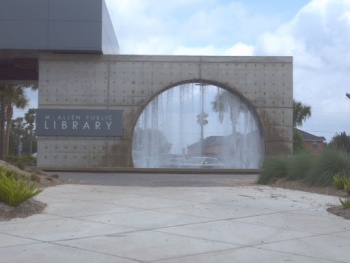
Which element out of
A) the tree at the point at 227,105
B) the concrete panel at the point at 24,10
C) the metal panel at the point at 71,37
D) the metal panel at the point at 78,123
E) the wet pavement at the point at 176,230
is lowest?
the wet pavement at the point at 176,230

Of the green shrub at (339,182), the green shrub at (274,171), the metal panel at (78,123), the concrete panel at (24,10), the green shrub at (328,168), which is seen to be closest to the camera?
the green shrub at (339,182)

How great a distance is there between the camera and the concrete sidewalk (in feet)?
25.0

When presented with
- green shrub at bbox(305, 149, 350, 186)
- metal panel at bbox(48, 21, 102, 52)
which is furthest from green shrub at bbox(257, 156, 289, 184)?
metal panel at bbox(48, 21, 102, 52)

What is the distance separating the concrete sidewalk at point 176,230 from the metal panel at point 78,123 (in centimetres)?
1804

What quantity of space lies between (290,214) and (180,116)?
22.7 meters

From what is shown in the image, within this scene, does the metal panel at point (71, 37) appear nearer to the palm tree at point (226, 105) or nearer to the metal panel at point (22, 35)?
the metal panel at point (22, 35)

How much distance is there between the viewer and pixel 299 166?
59.1ft

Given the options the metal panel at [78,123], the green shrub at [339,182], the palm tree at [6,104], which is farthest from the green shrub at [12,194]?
the palm tree at [6,104]

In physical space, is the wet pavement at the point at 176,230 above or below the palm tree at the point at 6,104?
below

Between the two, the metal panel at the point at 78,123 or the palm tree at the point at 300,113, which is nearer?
the metal panel at the point at 78,123

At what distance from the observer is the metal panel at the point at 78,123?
32.3 m

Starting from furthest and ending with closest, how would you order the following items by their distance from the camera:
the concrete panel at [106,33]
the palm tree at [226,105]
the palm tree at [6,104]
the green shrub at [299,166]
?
the palm tree at [6,104], the palm tree at [226,105], the concrete panel at [106,33], the green shrub at [299,166]

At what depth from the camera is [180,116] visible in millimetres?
34062

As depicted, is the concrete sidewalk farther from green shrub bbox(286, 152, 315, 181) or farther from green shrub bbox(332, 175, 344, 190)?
green shrub bbox(286, 152, 315, 181)
